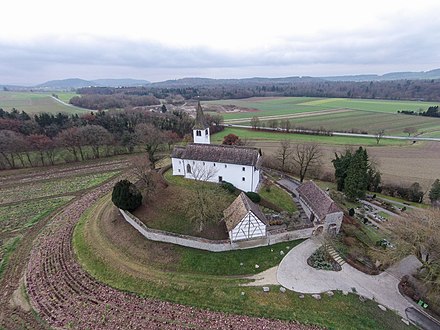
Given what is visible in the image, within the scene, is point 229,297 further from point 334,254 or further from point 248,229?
point 334,254

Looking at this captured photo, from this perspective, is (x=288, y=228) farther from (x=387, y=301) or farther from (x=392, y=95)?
(x=392, y=95)

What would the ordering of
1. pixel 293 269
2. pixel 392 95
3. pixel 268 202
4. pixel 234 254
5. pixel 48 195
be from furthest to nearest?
1. pixel 392 95
2. pixel 48 195
3. pixel 268 202
4. pixel 234 254
5. pixel 293 269

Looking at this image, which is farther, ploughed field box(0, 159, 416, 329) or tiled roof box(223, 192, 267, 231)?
tiled roof box(223, 192, 267, 231)

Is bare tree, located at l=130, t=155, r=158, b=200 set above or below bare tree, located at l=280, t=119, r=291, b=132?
above

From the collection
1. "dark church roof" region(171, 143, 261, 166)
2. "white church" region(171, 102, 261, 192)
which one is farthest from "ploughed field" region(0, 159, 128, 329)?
"dark church roof" region(171, 143, 261, 166)

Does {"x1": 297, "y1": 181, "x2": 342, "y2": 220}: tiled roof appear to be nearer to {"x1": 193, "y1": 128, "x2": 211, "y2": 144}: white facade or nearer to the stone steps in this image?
the stone steps

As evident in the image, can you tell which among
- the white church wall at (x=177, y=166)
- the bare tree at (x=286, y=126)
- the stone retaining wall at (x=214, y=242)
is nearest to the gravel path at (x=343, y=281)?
the stone retaining wall at (x=214, y=242)

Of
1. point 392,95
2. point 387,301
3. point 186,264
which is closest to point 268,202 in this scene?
point 186,264
